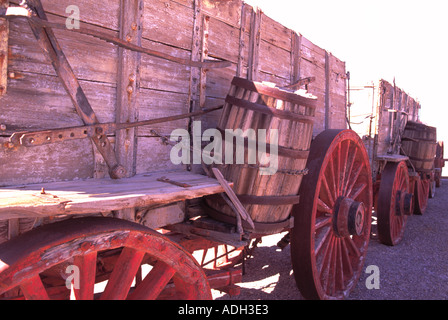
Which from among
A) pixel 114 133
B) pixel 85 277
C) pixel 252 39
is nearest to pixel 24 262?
pixel 85 277

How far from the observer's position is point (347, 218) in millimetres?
3197

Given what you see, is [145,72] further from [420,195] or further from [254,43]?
[420,195]

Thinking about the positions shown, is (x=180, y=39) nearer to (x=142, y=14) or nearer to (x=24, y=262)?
(x=142, y=14)

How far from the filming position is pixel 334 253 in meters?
3.37

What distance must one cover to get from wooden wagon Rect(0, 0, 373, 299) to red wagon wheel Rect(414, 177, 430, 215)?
438cm

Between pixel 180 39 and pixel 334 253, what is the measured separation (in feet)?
7.95

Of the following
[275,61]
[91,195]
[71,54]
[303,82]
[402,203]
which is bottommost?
[402,203]

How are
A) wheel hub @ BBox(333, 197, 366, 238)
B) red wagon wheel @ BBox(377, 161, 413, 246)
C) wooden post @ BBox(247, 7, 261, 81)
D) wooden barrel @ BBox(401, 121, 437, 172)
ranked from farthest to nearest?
wooden barrel @ BBox(401, 121, 437, 172)
red wagon wheel @ BBox(377, 161, 413, 246)
wheel hub @ BBox(333, 197, 366, 238)
wooden post @ BBox(247, 7, 261, 81)

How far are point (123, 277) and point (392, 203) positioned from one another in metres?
4.36

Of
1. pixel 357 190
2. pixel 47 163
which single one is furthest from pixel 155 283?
pixel 357 190

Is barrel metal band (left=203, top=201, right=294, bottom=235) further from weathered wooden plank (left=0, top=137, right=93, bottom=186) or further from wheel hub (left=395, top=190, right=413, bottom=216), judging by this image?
wheel hub (left=395, top=190, right=413, bottom=216)

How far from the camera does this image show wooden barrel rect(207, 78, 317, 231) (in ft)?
7.13

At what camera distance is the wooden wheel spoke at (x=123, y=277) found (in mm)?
1570

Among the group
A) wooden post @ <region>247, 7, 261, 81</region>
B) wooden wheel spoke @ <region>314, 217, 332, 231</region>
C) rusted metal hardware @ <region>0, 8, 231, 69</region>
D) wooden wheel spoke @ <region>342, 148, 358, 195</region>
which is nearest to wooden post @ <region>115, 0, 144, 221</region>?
rusted metal hardware @ <region>0, 8, 231, 69</region>
